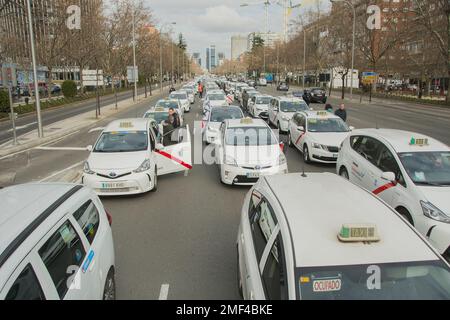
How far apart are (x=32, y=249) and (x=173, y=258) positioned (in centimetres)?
334

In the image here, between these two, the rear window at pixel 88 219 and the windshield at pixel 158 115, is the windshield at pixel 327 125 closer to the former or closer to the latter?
the windshield at pixel 158 115

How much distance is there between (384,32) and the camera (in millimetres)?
57094

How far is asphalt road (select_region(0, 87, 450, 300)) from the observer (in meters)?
5.51

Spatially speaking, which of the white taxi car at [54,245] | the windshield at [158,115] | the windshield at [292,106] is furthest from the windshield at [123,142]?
the windshield at [292,106]

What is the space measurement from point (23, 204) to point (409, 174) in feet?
19.4

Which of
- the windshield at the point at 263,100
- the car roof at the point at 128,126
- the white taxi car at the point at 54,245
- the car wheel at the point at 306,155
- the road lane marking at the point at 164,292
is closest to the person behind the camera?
the white taxi car at the point at 54,245

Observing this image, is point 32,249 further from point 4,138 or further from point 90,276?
point 4,138

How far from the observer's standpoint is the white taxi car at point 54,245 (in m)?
3.00

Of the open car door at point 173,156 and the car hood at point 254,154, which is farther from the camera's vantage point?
the open car door at point 173,156

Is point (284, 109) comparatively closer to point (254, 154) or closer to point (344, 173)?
point (254, 154)

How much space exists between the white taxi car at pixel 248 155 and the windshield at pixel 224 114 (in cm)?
532

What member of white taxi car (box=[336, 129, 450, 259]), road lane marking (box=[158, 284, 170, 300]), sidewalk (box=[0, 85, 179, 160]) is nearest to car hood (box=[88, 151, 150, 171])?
road lane marking (box=[158, 284, 170, 300])

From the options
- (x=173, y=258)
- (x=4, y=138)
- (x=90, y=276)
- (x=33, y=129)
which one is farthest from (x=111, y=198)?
(x=33, y=129)

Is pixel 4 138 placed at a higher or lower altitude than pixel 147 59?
lower
